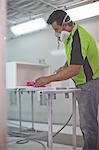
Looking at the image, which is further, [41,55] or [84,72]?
[41,55]

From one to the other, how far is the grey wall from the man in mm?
2048

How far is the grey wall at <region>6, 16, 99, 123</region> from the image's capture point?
467 centimetres

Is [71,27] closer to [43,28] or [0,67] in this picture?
[0,67]

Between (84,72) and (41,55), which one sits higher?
(41,55)

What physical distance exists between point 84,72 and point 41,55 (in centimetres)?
306

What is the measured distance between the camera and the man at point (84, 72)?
219cm

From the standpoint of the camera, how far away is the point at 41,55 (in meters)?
5.30

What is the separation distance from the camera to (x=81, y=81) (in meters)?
2.37

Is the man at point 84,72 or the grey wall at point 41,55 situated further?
the grey wall at point 41,55

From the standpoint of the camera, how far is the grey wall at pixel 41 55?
4.67 m

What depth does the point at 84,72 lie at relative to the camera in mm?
2312

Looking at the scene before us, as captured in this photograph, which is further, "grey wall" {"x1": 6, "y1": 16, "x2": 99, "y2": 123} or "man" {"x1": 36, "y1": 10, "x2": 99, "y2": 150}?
"grey wall" {"x1": 6, "y1": 16, "x2": 99, "y2": 123}

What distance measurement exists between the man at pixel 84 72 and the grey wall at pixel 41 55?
6.72 feet

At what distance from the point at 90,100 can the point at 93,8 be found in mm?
2121
